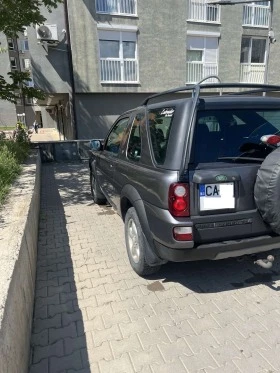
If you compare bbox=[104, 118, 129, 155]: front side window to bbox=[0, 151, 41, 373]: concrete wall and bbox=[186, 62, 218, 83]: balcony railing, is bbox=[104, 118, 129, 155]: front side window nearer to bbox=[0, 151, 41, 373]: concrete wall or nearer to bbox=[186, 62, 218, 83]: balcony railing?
bbox=[0, 151, 41, 373]: concrete wall

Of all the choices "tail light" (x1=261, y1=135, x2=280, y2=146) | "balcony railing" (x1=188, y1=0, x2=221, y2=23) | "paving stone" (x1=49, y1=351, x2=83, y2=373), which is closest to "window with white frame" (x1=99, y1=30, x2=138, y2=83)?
"balcony railing" (x1=188, y1=0, x2=221, y2=23)

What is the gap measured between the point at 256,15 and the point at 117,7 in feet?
23.7

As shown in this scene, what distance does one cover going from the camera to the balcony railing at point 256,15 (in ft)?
46.1

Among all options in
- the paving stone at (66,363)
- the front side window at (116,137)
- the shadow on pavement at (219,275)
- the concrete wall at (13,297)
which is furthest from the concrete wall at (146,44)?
the paving stone at (66,363)

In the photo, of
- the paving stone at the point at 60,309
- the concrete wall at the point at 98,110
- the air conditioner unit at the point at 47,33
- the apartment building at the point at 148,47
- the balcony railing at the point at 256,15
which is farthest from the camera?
the balcony railing at the point at 256,15

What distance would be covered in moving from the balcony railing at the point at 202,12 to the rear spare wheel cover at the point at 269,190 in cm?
1320

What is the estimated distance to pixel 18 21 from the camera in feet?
20.1

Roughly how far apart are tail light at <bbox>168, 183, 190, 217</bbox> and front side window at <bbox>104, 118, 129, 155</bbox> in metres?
1.65

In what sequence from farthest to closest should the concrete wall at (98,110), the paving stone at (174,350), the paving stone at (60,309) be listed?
the concrete wall at (98,110), the paving stone at (60,309), the paving stone at (174,350)

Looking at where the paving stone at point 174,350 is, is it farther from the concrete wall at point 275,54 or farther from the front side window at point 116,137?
Answer: the concrete wall at point 275,54

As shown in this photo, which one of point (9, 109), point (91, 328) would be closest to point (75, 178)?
point (91, 328)

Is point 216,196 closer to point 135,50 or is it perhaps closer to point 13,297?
point 13,297

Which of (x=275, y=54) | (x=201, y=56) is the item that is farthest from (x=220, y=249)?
(x=275, y=54)

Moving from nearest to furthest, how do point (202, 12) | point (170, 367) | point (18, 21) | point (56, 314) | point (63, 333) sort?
point (170, 367)
point (63, 333)
point (56, 314)
point (18, 21)
point (202, 12)
